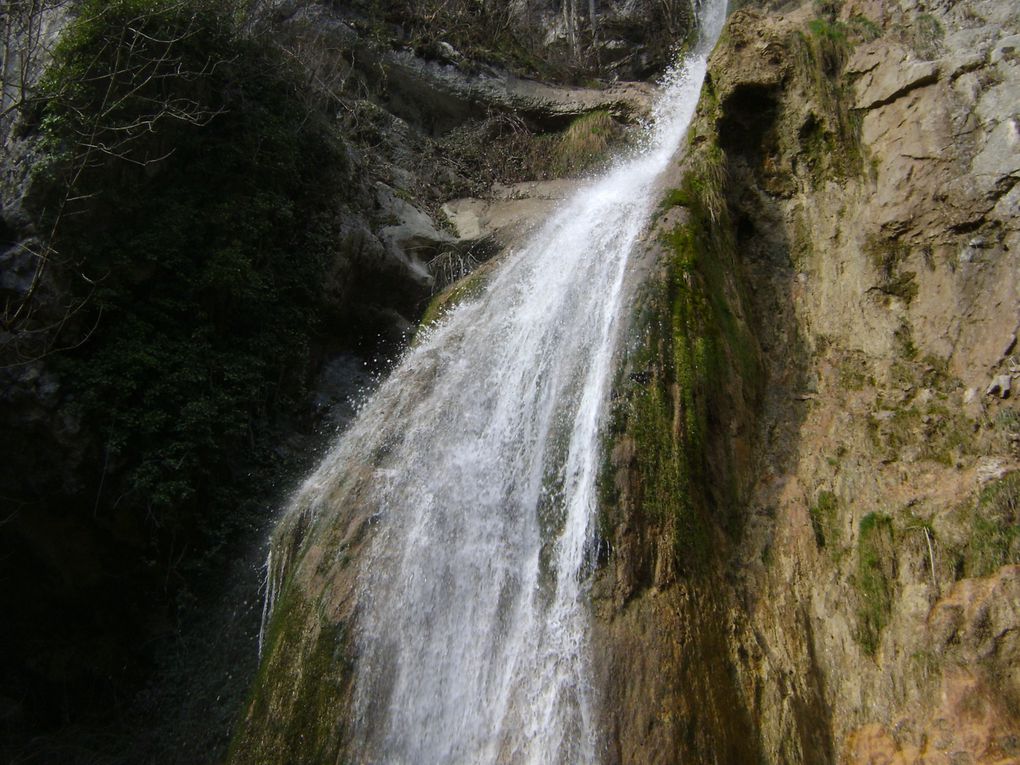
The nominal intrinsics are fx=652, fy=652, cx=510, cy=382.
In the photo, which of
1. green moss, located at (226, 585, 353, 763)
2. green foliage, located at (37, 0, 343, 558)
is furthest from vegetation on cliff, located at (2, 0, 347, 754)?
Answer: green moss, located at (226, 585, 353, 763)

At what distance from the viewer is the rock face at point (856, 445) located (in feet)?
14.0

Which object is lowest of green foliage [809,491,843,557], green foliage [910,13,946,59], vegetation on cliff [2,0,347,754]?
green foliage [809,491,843,557]

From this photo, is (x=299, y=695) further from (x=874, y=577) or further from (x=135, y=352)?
(x=874, y=577)

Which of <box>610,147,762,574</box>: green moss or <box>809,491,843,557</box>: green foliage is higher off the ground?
<box>610,147,762,574</box>: green moss

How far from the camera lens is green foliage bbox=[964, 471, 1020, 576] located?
4270 mm

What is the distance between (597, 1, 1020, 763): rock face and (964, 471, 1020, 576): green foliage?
0.5 inches

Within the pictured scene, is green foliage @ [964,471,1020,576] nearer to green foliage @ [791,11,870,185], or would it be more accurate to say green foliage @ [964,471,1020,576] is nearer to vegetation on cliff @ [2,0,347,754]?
green foliage @ [791,11,870,185]

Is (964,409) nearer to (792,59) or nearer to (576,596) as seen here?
(576,596)

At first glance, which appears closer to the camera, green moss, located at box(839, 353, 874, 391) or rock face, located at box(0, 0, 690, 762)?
green moss, located at box(839, 353, 874, 391)

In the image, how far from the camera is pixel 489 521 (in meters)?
5.85

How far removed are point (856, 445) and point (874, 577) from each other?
1154 mm

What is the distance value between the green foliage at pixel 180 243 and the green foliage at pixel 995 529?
283 inches

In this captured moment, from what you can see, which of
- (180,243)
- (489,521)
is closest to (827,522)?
(489,521)

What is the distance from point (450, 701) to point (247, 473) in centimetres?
433
